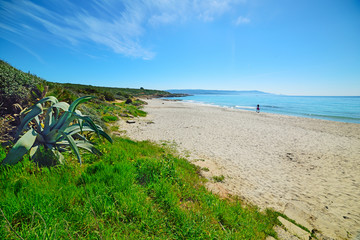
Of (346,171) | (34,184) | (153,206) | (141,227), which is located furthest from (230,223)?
(346,171)

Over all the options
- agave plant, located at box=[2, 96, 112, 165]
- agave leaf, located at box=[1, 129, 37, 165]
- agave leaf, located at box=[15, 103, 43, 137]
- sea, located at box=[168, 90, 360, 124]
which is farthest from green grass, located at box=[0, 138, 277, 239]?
sea, located at box=[168, 90, 360, 124]

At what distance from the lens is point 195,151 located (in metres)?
7.47

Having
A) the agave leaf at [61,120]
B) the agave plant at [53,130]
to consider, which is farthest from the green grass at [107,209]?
the agave leaf at [61,120]

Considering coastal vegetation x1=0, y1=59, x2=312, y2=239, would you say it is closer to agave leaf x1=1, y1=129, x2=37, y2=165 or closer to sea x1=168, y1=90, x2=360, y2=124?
agave leaf x1=1, y1=129, x2=37, y2=165

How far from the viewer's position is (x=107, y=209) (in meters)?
2.04

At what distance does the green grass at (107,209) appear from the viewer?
1693 millimetres

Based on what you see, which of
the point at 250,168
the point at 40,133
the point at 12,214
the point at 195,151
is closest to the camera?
the point at 12,214

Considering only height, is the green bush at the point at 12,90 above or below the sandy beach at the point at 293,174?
above

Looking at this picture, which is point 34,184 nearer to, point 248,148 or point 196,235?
point 196,235

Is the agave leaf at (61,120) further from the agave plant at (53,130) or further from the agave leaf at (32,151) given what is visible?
the agave leaf at (32,151)

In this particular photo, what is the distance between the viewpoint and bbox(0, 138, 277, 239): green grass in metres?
1.69

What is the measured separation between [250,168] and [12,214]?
695 centimetres

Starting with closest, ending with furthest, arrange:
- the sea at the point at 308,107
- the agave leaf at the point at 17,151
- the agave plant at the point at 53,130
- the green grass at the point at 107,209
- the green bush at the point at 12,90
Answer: the green grass at the point at 107,209 → the agave leaf at the point at 17,151 → the agave plant at the point at 53,130 → the green bush at the point at 12,90 → the sea at the point at 308,107

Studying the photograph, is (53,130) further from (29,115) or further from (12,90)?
(12,90)
